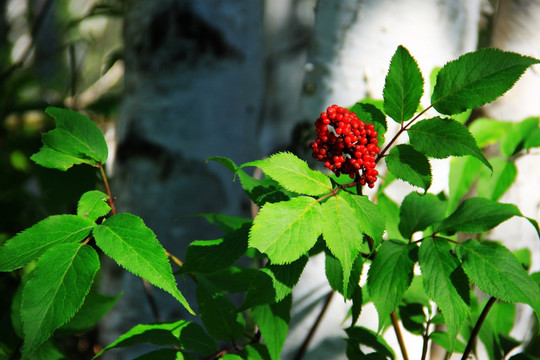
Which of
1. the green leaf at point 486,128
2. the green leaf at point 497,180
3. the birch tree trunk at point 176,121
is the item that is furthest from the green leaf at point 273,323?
the birch tree trunk at point 176,121

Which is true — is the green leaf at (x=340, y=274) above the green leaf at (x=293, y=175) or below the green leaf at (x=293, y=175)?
below

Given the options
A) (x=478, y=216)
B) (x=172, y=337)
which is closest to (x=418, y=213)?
(x=478, y=216)

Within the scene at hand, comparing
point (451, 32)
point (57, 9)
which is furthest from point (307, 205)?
point (57, 9)

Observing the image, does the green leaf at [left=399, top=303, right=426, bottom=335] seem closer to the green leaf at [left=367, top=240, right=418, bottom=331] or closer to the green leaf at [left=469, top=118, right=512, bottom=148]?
the green leaf at [left=367, top=240, right=418, bottom=331]

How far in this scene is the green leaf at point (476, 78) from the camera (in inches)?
14.5

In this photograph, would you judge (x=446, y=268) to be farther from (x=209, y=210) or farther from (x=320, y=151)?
(x=209, y=210)

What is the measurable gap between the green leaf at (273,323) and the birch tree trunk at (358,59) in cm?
30

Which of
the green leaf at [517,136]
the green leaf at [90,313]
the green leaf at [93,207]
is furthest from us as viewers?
the green leaf at [517,136]

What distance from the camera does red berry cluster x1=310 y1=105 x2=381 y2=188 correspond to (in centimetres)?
38

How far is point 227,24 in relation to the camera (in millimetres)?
1068

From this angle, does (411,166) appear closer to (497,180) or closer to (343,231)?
(343,231)

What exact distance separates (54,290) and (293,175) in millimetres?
209

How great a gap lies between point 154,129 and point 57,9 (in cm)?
708

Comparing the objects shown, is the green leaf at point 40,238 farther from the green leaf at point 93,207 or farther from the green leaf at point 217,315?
the green leaf at point 217,315
